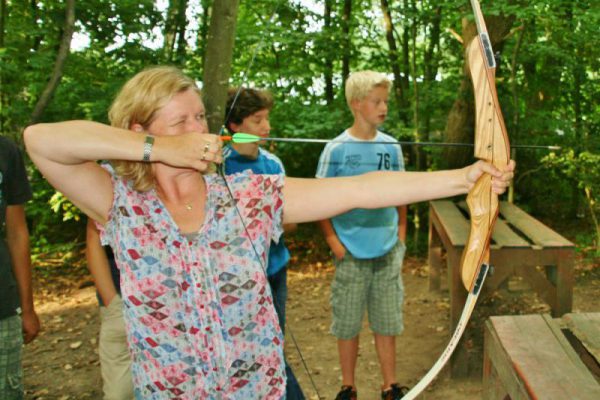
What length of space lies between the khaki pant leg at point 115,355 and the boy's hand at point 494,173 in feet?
4.45

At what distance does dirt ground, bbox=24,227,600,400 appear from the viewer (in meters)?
3.14

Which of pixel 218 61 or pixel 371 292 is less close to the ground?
pixel 218 61

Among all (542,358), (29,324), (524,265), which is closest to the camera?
(542,358)

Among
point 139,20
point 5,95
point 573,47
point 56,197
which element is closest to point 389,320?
point 139,20

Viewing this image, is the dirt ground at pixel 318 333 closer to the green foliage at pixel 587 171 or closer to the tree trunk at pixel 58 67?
the green foliage at pixel 587 171

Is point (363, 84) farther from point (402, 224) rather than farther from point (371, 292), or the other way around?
point (371, 292)

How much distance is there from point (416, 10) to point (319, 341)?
350 centimetres

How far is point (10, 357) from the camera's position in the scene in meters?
1.87

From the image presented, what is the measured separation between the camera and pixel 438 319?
4.06 meters

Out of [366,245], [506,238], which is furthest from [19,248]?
[506,238]

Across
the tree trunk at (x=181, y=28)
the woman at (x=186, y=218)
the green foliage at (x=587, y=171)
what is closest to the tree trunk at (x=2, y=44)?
the tree trunk at (x=181, y=28)

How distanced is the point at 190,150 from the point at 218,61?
1162 mm

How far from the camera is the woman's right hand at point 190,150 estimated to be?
1.25 metres

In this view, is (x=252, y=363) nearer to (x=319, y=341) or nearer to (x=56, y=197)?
(x=319, y=341)
